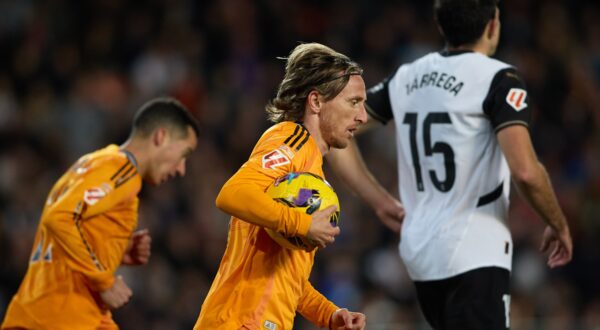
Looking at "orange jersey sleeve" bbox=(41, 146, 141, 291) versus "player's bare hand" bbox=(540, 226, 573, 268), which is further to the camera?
"orange jersey sleeve" bbox=(41, 146, 141, 291)

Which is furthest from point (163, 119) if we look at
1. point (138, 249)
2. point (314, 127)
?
point (314, 127)

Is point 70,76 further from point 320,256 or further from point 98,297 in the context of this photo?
point 98,297

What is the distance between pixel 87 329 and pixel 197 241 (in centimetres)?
549

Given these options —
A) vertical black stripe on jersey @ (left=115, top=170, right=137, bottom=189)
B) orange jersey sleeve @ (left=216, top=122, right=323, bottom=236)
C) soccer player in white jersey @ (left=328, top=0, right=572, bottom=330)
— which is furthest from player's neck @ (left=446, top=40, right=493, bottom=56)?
vertical black stripe on jersey @ (left=115, top=170, right=137, bottom=189)

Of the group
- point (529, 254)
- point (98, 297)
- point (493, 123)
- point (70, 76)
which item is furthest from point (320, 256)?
point (493, 123)

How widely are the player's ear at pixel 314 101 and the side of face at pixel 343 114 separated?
24 millimetres

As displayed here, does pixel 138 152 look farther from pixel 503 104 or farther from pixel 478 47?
pixel 503 104

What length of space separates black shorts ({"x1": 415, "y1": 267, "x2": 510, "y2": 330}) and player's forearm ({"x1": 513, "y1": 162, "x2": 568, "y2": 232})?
37 cm

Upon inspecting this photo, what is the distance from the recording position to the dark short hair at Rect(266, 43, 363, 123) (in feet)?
15.7

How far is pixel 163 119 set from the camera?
6680 millimetres

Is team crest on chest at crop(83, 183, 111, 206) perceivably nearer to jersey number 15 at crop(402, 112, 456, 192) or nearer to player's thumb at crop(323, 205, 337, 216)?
jersey number 15 at crop(402, 112, 456, 192)

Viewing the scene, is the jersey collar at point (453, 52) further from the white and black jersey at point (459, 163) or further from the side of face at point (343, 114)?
the side of face at point (343, 114)

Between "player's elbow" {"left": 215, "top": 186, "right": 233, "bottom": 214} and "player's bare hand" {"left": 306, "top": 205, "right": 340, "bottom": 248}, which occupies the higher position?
"player's elbow" {"left": 215, "top": 186, "right": 233, "bottom": 214}

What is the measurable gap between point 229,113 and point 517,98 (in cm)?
786
